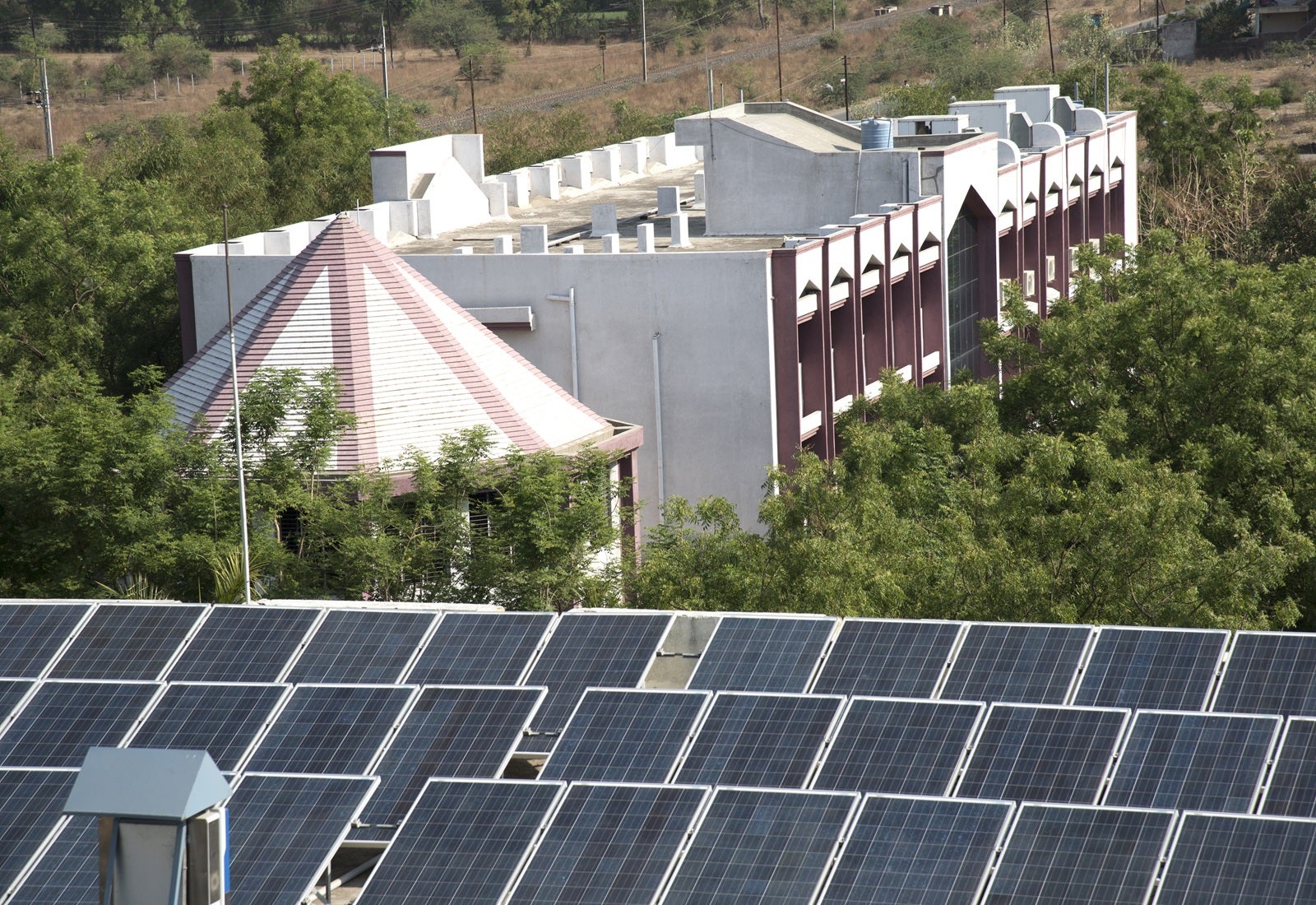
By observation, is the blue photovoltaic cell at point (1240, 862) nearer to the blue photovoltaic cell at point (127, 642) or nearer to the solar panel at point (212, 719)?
the solar panel at point (212, 719)

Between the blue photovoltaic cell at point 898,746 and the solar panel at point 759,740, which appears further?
the solar panel at point 759,740

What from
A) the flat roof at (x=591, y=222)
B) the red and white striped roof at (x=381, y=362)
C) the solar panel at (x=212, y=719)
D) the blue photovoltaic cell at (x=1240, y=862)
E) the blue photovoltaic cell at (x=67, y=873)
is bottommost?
the blue photovoltaic cell at (x=67, y=873)

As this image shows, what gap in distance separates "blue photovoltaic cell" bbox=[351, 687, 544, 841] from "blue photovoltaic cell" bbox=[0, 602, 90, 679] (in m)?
4.35

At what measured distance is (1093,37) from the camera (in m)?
106

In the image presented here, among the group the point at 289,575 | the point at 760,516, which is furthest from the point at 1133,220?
the point at 289,575

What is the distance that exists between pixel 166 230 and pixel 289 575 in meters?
24.8

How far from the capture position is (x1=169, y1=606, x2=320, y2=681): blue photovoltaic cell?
18.2 meters

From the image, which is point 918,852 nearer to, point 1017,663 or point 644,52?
point 1017,663

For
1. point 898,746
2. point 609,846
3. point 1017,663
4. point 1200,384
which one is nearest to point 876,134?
point 1200,384

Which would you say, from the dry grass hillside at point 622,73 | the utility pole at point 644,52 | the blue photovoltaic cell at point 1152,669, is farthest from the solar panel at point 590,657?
the utility pole at point 644,52

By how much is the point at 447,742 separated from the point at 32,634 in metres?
5.34

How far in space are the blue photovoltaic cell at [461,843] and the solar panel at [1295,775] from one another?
5.90 meters

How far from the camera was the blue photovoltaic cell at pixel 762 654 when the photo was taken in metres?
17.6

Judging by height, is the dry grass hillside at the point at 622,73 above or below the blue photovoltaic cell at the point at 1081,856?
above
